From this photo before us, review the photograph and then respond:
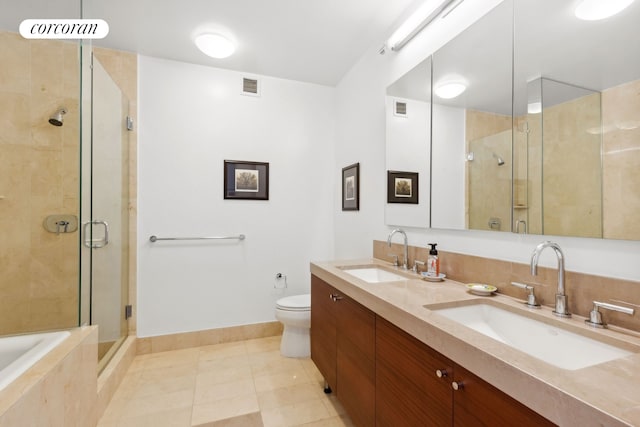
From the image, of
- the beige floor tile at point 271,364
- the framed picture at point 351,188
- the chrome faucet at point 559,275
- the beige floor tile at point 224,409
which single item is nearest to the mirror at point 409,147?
the framed picture at point 351,188

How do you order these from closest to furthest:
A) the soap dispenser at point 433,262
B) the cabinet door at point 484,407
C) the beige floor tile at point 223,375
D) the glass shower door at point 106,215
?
the cabinet door at point 484,407, the soap dispenser at point 433,262, the glass shower door at point 106,215, the beige floor tile at point 223,375

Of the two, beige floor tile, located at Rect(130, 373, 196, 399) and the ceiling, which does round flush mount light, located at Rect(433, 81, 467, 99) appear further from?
Answer: beige floor tile, located at Rect(130, 373, 196, 399)

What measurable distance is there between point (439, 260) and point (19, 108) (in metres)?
2.79

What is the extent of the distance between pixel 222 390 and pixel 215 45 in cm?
243

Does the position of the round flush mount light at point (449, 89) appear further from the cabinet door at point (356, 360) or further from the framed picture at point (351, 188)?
the cabinet door at point (356, 360)

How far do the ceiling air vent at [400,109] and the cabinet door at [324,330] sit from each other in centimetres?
122

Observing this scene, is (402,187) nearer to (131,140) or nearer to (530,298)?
(530,298)

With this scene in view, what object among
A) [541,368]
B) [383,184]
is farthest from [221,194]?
[541,368]

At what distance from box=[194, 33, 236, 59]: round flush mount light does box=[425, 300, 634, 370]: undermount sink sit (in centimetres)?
226

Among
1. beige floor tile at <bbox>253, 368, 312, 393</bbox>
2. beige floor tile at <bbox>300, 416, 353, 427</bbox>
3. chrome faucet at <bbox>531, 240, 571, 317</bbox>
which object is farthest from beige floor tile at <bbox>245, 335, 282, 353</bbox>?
chrome faucet at <bbox>531, 240, 571, 317</bbox>

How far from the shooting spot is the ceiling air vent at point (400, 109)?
190 cm

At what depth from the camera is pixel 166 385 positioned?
6.31 ft

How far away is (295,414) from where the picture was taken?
5.32 ft

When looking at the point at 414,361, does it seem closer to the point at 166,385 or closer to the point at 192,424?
the point at 192,424
